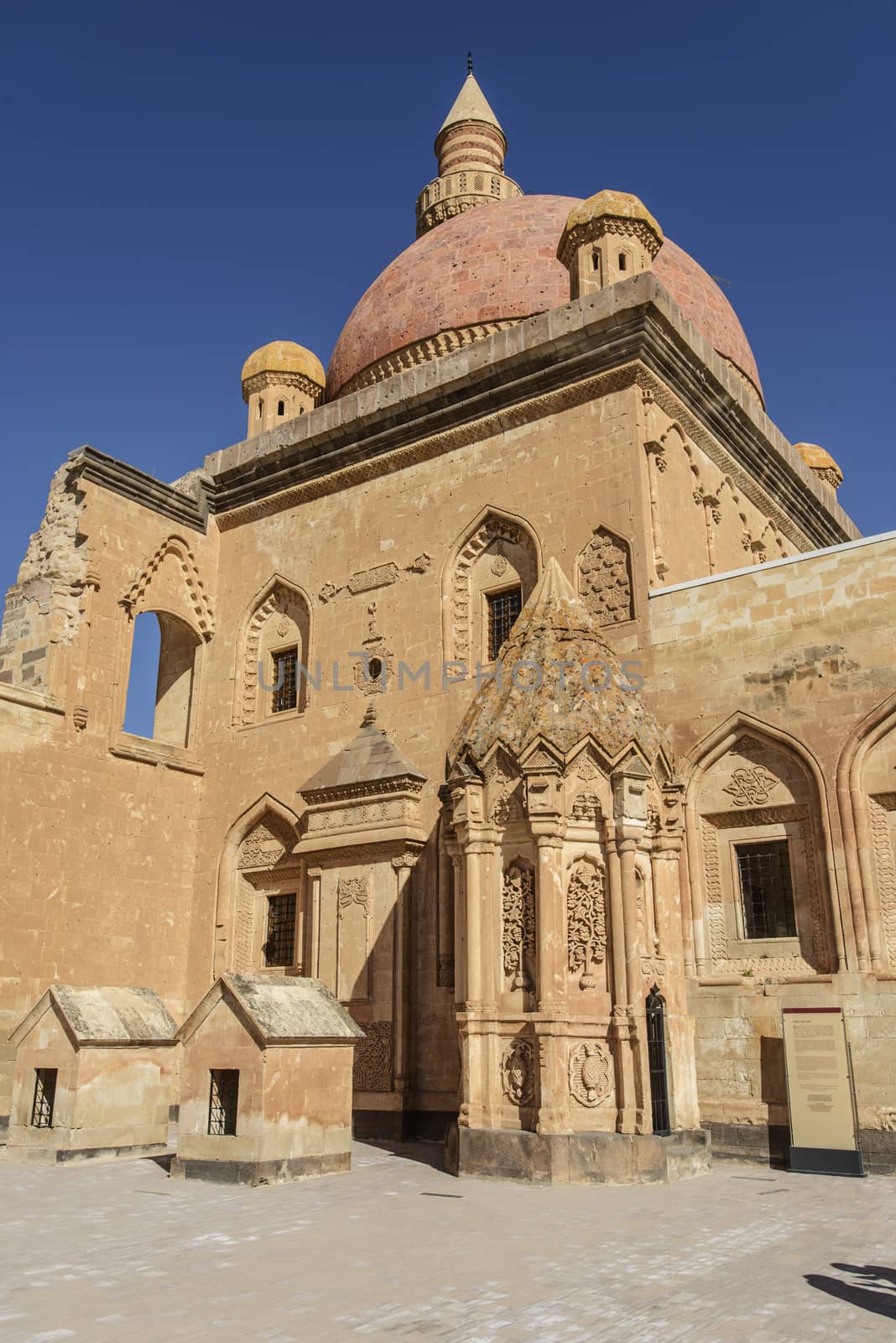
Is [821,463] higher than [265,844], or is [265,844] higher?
[821,463]

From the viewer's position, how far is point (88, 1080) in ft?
32.2

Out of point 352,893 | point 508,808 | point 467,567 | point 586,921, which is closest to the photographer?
point 586,921

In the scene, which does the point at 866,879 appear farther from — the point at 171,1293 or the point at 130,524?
the point at 130,524

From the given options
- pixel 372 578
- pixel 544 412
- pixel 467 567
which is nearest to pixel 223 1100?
pixel 467 567

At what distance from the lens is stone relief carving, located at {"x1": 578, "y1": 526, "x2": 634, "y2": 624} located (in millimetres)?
12281

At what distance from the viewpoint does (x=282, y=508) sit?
16.2m

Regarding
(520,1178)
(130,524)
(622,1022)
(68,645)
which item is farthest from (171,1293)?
(130,524)

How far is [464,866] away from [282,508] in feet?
27.0

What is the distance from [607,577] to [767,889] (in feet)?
12.4

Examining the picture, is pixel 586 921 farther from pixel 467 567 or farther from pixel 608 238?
pixel 608 238

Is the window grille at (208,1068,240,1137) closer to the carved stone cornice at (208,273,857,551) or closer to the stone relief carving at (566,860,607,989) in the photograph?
the stone relief carving at (566,860,607,989)

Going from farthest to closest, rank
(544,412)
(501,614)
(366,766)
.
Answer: (501,614) → (544,412) → (366,766)

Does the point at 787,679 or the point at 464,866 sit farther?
the point at 787,679

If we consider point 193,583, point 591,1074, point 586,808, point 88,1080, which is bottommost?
point 88,1080
